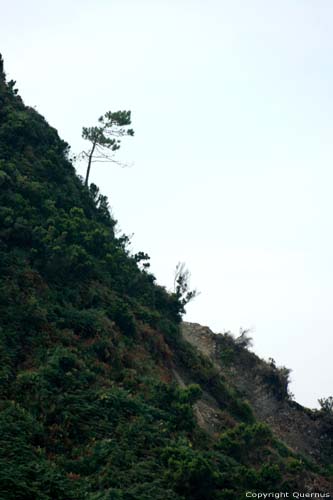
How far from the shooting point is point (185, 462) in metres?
21.0

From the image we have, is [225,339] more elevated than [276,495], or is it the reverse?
[225,339]

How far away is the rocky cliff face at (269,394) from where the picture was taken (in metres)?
40.9

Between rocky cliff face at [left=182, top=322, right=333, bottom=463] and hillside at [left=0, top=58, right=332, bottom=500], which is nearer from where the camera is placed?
hillside at [left=0, top=58, right=332, bottom=500]

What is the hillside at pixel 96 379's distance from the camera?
19641 millimetres

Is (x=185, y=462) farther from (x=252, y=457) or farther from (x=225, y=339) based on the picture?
(x=225, y=339)

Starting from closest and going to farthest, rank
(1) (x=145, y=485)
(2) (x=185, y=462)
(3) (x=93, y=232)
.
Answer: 1. (1) (x=145, y=485)
2. (2) (x=185, y=462)
3. (3) (x=93, y=232)

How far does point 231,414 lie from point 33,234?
17.2 meters

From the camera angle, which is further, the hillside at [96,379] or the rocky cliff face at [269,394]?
the rocky cliff face at [269,394]

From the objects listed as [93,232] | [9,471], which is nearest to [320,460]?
[93,232]

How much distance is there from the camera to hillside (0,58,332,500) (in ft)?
64.4

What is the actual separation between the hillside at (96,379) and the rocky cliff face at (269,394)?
0.31m

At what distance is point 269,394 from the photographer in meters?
43.8

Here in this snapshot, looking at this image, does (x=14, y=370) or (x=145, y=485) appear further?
(x=14, y=370)

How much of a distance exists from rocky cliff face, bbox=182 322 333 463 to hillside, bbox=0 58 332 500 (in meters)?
0.31
